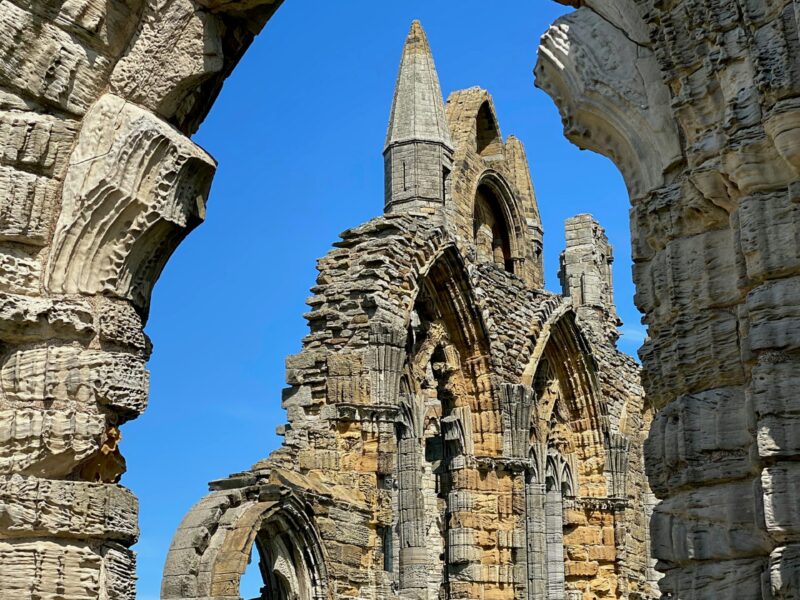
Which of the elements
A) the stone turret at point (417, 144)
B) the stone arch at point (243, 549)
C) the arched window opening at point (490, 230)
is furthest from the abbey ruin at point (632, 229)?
the arched window opening at point (490, 230)

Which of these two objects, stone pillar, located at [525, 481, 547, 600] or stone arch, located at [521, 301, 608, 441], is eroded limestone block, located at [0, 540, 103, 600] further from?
stone arch, located at [521, 301, 608, 441]

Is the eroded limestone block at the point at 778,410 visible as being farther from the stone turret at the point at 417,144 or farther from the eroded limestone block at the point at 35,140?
the stone turret at the point at 417,144

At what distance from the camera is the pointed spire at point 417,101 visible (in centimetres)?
1955

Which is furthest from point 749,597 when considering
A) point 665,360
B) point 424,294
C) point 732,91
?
point 424,294

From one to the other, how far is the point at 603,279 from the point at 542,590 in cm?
656

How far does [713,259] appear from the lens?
5.06 metres

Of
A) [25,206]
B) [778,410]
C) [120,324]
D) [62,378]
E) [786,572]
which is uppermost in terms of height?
[25,206]

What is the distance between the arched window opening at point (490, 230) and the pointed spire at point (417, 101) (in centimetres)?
229

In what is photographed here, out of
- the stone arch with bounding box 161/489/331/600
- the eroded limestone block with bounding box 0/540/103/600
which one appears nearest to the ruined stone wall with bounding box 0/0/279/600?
the eroded limestone block with bounding box 0/540/103/600

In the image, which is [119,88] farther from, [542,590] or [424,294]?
[542,590]

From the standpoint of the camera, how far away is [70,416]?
4898mm

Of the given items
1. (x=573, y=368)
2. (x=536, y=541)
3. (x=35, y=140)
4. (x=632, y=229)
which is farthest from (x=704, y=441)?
(x=573, y=368)

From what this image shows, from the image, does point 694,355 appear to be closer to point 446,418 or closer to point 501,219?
point 446,418

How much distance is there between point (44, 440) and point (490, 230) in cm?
1783
